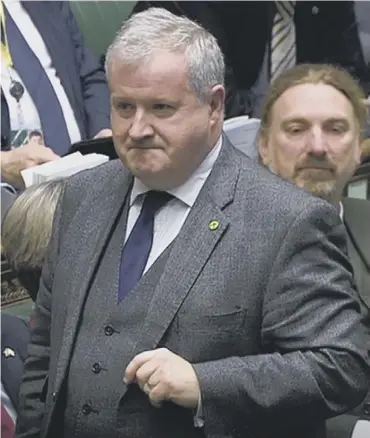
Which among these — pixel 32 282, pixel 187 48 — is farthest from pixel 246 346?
pixel 32 282

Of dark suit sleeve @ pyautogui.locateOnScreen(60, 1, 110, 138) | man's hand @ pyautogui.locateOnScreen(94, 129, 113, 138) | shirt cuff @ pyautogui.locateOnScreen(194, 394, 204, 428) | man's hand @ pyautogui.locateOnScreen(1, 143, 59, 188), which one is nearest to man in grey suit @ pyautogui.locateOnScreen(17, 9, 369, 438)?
shirt cuff @ pyautogui.locateOnScreen(194, 394, 204, 428)

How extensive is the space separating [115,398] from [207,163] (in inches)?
14.6

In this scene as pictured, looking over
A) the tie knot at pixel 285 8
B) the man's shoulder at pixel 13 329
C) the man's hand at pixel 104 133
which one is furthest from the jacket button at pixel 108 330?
the tie knot at pixel 285 8

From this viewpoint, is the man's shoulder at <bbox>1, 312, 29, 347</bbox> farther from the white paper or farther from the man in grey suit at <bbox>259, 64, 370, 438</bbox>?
the man in grey suit at <bbox>259, 64, 370, 438</bbox>

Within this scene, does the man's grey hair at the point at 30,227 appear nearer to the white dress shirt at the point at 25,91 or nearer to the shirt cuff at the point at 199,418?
the shirt cuff at the point at 199,418

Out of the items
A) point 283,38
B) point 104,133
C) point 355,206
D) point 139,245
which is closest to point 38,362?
point 139,245

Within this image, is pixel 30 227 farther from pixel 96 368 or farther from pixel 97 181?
pixel 96 368

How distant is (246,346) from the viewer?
1516 mm

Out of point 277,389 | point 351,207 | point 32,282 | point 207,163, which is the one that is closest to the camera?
point 277,389

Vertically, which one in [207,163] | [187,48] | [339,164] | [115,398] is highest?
[187,48]

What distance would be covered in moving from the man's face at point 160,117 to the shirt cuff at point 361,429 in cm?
56

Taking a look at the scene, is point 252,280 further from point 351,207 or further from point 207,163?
point 351,207

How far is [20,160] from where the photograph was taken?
251cm

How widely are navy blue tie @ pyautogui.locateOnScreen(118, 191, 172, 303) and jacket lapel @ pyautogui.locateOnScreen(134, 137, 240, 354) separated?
0.06m
